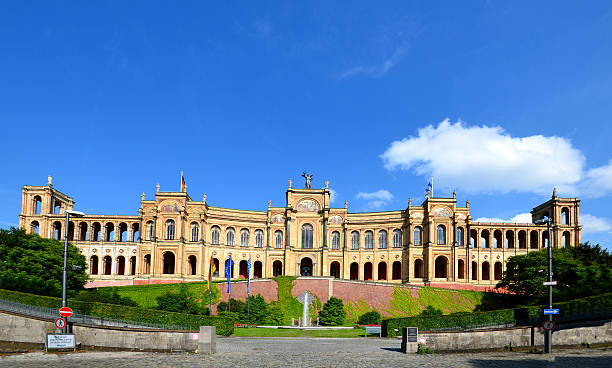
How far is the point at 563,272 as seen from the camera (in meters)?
57.5

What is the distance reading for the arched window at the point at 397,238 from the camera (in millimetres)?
84062

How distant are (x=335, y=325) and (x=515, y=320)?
2870 centimetres

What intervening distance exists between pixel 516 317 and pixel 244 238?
2271 inches

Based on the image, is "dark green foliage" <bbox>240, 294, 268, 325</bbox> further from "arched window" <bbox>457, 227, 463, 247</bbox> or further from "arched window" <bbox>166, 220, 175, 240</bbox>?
"arched window" <bbox>457, 227, 463, 247</bbox>

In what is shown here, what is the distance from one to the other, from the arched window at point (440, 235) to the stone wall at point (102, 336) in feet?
194

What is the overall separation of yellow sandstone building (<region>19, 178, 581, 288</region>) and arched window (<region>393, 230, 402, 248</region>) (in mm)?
170

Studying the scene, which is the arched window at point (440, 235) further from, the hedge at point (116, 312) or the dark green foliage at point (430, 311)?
the hedge at point (116, 312)

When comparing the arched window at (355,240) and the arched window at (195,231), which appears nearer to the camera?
the arched window at (195,231)

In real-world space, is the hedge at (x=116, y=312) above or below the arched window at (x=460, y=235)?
below

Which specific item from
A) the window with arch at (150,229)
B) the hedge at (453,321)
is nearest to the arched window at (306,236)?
the window with arch at (150,229)

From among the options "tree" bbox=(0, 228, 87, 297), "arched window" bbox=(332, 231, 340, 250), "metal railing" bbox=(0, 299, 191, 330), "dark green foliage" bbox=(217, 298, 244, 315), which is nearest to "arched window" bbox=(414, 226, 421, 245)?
"arched window" bbox=(332, 231, 340, 250)

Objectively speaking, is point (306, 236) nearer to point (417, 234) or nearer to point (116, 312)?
point (417, 234)

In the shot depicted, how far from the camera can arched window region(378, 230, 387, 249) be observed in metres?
85.2

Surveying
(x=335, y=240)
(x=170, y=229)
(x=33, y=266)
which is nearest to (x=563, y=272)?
(x=335, y=240)
